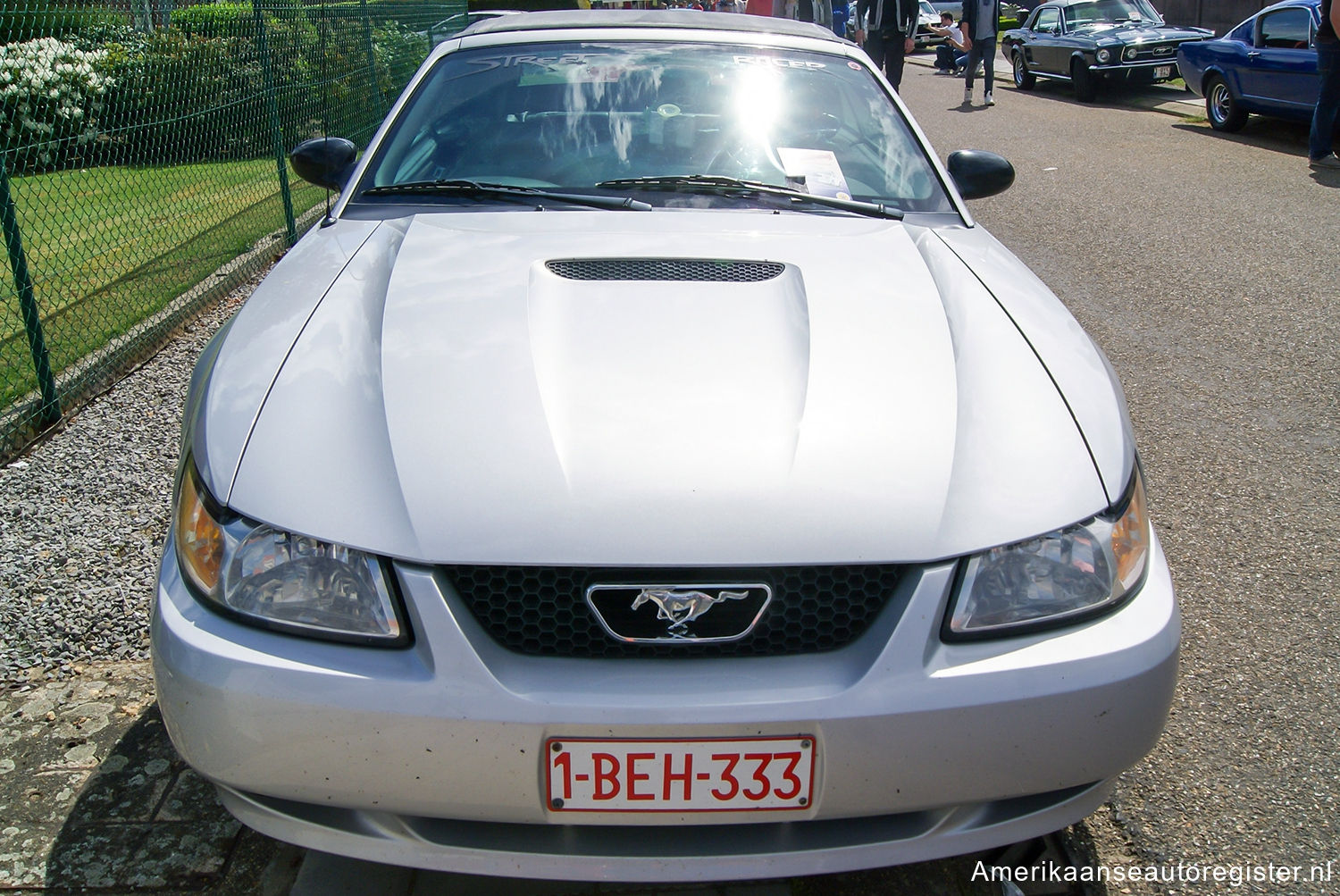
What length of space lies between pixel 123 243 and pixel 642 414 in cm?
668

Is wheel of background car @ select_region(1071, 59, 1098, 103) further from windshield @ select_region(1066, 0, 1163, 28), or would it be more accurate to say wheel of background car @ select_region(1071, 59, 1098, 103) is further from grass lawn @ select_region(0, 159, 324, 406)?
grass lawn @ select_region(0, 159, 324, 406)

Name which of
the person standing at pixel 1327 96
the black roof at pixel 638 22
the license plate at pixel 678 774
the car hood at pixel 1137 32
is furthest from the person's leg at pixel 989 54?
the license plate at pixel 678 774

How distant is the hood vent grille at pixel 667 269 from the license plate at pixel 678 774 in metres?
1.08

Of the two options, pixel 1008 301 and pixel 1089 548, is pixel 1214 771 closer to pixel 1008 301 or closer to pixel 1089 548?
pixel 1089 548

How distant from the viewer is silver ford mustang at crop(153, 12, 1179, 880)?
1.67m

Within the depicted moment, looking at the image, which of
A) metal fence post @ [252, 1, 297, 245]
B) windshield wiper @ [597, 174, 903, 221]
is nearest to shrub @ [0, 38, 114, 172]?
metal fence post @ [252, 1, 297, 245]

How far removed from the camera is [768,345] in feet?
6.93

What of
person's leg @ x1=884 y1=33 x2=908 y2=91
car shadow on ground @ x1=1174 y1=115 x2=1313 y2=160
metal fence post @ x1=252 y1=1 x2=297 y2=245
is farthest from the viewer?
person's leg @ x1=884 y1=33 x2=908 y2=91

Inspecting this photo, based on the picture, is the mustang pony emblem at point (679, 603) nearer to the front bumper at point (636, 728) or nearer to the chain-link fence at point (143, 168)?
the front bumper at point (636, 728)

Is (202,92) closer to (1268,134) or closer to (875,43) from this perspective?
(875,43)

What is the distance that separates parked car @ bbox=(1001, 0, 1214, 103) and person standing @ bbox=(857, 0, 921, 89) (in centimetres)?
380

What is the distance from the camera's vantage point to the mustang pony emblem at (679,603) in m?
1.71

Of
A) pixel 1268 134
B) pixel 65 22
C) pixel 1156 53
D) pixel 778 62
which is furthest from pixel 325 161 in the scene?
pixel 1156 53

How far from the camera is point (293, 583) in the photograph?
176cm
